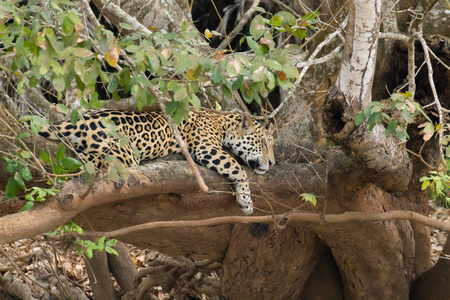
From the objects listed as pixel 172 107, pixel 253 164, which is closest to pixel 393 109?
pixel 172 107

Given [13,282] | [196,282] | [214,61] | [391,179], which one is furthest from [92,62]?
[13,282]

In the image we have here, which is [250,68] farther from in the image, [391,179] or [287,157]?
[287,157]

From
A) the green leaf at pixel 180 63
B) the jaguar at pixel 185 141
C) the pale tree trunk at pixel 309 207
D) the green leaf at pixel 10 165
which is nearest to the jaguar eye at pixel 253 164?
the jaguar at pixel 185 141

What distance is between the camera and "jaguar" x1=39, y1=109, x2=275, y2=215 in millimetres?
4305

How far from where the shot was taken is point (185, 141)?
5.12 m

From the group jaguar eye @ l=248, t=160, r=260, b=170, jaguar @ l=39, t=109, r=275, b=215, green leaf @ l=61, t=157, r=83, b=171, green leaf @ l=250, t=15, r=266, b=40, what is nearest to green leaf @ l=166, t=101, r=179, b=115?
green leaf @ l=250, t=15, r=266, b=40

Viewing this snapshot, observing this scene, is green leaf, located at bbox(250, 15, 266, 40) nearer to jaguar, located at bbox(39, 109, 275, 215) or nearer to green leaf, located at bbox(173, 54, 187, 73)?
green leaf, located at bbox(173, 54, 187, 73)

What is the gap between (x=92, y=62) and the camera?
9.22 feet

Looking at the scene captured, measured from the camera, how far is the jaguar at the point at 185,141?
430cm

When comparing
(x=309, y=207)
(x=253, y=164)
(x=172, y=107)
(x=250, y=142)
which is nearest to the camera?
(x=172, y=107)

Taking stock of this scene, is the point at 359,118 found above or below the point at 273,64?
below

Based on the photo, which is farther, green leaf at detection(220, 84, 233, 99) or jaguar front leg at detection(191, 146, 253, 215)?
jaguar front leg at detection(191, 146, 253, 215)

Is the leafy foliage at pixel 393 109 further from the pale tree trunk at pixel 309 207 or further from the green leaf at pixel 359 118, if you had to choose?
the pale tree trunk at pixel 309 207

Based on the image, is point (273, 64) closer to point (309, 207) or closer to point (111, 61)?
point (111, 61)
